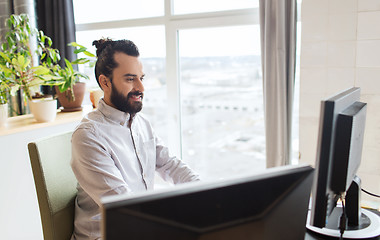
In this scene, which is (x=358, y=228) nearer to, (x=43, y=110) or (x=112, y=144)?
(x=112, y=144)

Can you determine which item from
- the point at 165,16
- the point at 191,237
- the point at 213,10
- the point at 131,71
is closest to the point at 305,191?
the point at 191,237

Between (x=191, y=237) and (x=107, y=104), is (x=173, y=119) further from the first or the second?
(x=191, y=237)

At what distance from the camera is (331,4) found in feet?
6.74

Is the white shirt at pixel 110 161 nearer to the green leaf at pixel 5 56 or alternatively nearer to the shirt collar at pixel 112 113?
the shirt collar at pixel 112 113

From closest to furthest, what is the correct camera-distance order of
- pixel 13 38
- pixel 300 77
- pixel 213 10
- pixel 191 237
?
pixel 191 237
pixel 300 77
pixel 13 38
pixel 213 10

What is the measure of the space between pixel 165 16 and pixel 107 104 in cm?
154

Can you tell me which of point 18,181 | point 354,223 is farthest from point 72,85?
point 354,223

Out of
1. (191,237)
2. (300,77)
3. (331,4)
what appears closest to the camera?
(191,237)

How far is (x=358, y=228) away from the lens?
1.26 m

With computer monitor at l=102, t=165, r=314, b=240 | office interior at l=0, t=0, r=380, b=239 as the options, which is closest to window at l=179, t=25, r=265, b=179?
office interior at l=0, t=0, r=380, b=239

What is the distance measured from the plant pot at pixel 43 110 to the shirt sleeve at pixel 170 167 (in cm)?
90

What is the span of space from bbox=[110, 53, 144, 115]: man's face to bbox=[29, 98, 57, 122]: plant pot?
3.06 feet

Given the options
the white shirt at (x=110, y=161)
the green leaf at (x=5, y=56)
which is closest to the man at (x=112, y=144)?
the white shirt at (x=110, y=161)

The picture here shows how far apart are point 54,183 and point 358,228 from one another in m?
1.08
